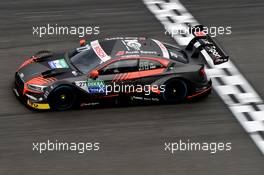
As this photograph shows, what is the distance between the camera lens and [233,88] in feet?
47.7

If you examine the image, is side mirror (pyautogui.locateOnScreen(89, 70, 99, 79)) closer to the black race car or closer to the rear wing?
the black race car

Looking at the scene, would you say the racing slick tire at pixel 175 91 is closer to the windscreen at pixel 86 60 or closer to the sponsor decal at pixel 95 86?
the sponsor decal at pixel 95 86

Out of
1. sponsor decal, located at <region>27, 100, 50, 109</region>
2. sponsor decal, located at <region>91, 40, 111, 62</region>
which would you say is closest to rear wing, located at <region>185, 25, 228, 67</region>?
sponsor decal, located at <region>91, 40, 111, 62</region>

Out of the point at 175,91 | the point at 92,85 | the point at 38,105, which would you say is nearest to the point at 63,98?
the point at 38,105

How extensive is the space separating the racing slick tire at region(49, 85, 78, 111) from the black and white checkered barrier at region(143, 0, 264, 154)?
Answer: 3488 mm

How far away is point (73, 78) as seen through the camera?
12945 mm

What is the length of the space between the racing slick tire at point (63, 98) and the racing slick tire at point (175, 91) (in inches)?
77.6

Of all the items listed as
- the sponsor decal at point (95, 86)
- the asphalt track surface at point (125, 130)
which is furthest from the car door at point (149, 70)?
the sponsor decal at point (95, 86)

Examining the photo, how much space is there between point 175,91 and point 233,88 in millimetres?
1681

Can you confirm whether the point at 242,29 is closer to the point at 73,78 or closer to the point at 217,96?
the point at 217,96

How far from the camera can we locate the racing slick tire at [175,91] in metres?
13.5

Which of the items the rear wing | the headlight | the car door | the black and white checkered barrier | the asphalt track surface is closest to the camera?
the asphalt track surface

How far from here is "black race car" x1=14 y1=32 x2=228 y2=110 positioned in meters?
12.9

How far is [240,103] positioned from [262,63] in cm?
231
